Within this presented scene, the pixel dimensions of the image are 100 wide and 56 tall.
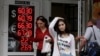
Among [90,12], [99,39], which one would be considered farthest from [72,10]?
[99,39]

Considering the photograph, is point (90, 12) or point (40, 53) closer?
point (40, 53)

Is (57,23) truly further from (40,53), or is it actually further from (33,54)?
(33,54)

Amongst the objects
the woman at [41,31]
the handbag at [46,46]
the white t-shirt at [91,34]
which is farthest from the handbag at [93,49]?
the woman at [41,31]

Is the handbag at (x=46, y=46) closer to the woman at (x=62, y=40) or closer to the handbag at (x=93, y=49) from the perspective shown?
the handbag at (x=93, y=49)

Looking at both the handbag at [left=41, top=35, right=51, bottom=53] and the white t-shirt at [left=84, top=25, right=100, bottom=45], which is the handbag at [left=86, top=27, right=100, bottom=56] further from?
the handbag at [left=41, top=35, right=51, bottom=53]

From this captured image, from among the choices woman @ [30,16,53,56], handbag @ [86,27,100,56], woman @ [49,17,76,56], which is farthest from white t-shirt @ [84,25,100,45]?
woman @ [30,16,53,56]

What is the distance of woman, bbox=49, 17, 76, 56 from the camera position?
6.21 metres

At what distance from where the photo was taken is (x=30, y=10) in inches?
387

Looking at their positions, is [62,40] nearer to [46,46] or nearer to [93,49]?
[93,49]

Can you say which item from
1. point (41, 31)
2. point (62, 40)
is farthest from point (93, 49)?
point (41, 31)

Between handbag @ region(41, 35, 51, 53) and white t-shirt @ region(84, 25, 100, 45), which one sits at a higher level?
white t-shirt @ region(84, 25, 100, 45)

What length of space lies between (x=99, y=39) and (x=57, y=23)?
1.06 metres

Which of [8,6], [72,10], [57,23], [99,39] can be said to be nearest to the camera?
[57,23]

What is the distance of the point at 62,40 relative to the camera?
20.5 feet
